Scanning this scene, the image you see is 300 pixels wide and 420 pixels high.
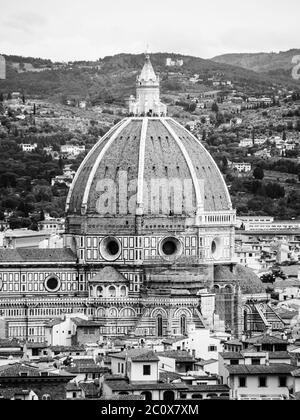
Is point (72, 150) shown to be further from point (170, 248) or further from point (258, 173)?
point (170, 248)

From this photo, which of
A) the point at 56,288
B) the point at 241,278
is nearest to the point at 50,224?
the point at 241,278

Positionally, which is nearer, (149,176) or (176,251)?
(149,176)

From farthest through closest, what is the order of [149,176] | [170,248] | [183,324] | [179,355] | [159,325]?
[170,248], [149,176], [159,325], [183,324], [179,355]

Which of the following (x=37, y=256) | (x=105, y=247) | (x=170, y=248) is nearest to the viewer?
(x=37, y=256)

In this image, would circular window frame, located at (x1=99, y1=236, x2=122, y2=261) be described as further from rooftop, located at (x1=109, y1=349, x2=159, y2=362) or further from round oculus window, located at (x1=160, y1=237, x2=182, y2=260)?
rooftop, located at (x1=109, y1=349, x2=159, y2=362)

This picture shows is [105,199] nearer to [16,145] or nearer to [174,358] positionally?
[174,358]

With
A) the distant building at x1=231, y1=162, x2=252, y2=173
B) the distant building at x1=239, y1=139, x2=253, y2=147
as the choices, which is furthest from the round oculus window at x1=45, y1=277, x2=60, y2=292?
the distant building at x1=239, y1=139, x2=253, y2=147

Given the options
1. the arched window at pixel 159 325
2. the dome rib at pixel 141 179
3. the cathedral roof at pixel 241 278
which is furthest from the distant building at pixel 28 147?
the arched window at pixel 159 325
